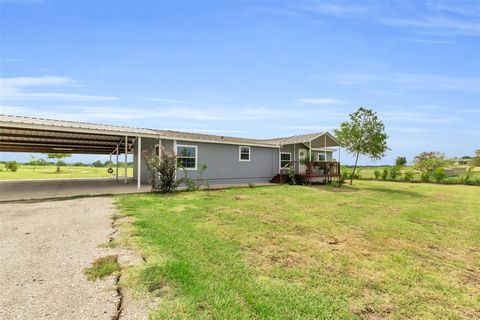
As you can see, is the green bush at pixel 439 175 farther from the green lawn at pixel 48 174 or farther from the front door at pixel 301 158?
the green lawn at pixel 48 174

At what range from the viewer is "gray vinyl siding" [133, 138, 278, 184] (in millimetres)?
14727

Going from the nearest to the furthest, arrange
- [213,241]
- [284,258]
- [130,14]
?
[284,258] → [213,241] → [130,14]

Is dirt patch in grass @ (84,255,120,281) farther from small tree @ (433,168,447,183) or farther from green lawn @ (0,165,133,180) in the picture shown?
small tree @ (433,168,447,183)

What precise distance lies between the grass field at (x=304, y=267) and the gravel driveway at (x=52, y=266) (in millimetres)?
511

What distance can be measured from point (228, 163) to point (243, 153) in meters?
1.34

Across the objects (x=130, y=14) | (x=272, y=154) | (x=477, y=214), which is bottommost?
(x=477, y=214)

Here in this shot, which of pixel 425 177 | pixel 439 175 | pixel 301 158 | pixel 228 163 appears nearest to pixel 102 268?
pixel 228 163

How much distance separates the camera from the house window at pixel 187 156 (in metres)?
13.9

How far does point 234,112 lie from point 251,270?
24.3 m

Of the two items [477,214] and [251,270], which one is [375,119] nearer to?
[477,214]

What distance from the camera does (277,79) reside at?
63.1ft

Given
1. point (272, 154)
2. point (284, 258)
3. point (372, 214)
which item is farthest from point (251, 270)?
point (272, 154)

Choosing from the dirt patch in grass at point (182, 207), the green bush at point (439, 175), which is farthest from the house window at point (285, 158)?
the green bush at point (439, 175)

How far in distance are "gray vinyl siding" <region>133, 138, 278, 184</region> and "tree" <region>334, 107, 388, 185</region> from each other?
5209 mm
